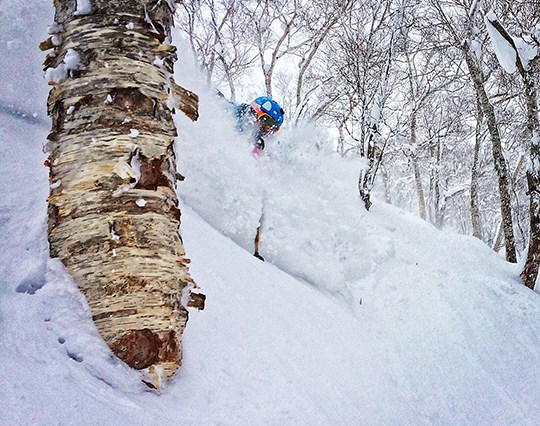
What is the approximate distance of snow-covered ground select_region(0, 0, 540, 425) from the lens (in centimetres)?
108

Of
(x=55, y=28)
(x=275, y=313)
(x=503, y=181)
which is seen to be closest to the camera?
(x=55, y=28)

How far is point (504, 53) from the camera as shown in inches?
169

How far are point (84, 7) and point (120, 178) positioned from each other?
612 millimetres

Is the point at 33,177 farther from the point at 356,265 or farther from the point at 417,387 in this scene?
the point at 356,265

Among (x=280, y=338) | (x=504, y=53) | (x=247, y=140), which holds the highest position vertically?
(x=504, y=53)

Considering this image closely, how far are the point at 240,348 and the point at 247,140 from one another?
4278 millimetres

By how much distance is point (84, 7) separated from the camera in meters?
1.28

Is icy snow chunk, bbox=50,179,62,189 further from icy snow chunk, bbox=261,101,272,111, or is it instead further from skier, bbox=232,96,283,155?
icy snow chunk, bbox=261,101,272,111

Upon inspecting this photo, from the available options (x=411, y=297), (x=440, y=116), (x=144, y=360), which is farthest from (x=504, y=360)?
(x=440, y=116)

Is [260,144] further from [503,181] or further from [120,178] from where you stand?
[120,178]

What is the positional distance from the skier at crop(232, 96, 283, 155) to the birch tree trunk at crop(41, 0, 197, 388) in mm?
4350

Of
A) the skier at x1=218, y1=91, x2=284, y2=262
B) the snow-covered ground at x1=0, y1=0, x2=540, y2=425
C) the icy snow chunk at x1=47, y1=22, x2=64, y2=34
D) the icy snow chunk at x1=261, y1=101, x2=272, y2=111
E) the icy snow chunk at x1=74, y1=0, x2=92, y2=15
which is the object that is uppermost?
the icy snow chunk at x1=261, y1=101, x2=272, y2=111

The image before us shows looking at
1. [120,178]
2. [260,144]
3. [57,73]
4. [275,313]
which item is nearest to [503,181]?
[260,144]

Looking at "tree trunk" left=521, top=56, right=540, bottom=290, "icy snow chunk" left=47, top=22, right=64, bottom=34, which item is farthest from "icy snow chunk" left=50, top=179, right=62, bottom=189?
"tree trunk" left=521, top=56, right=540, bottom=290
